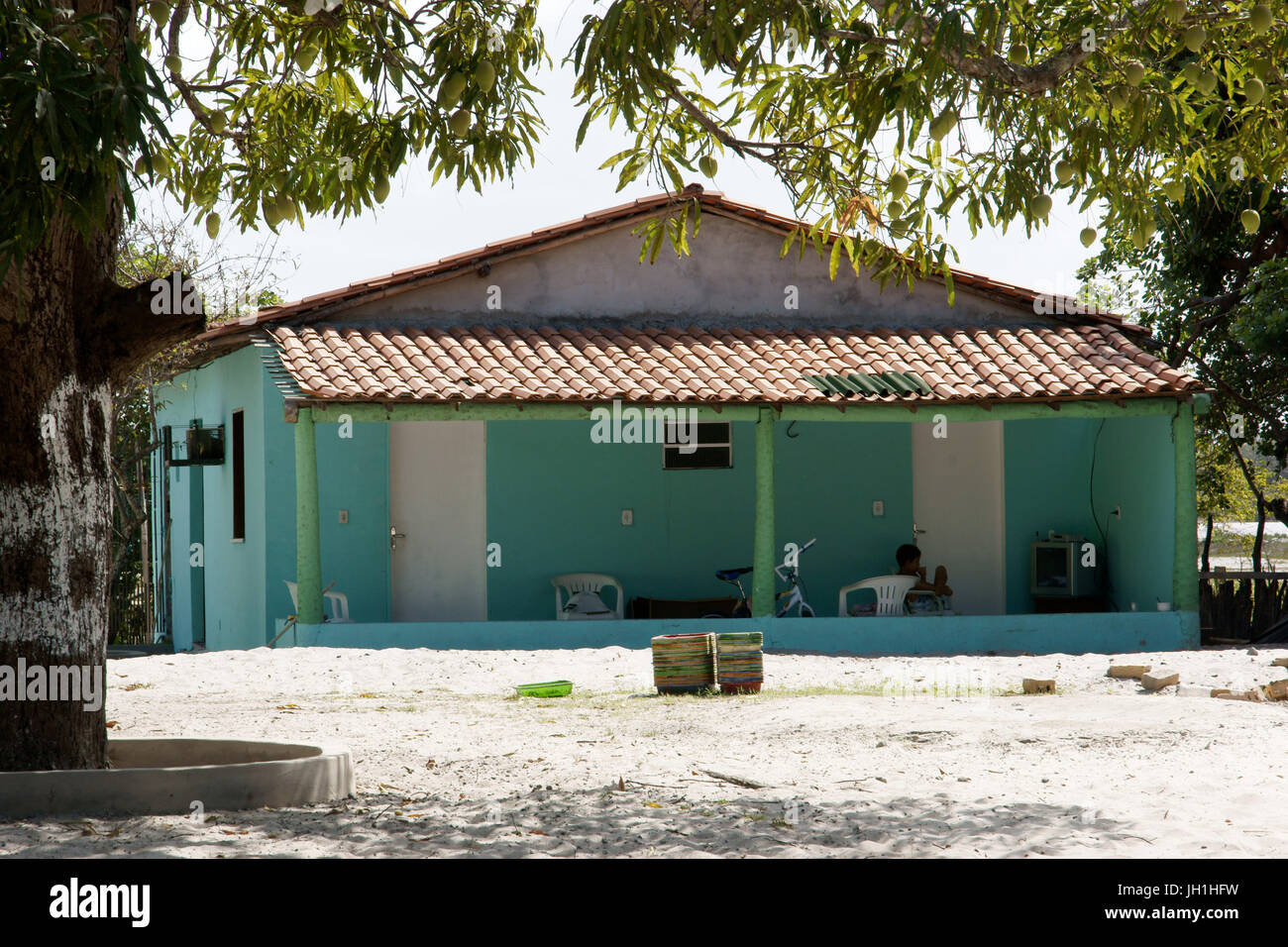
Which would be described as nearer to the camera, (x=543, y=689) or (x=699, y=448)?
(x=543, y=689)

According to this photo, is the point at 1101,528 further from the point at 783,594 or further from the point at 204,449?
the point at 204,449

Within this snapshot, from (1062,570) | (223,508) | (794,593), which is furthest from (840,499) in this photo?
(223,508)

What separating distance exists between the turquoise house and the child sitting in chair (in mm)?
730

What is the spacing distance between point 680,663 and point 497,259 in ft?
20.8

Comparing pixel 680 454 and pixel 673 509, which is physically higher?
pixel 680 454

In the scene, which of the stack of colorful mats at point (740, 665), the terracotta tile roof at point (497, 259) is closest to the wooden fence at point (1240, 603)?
the terracotta tile roof at point (497, 259)

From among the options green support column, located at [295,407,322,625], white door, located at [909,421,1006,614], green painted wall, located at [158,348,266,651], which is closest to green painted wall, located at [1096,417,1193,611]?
white door, located at [909,421,1006,614]

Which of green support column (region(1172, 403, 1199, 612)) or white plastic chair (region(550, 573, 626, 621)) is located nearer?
green support column (region(1172, 403, 1199, 612))

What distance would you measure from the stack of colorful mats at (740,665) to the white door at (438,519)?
491 cm

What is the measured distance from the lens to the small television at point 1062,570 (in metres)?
15.4

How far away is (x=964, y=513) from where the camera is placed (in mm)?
15664

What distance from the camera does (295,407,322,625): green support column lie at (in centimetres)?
1259

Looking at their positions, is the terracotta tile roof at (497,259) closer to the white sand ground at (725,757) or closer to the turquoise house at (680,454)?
the turquoise house at (680,454)

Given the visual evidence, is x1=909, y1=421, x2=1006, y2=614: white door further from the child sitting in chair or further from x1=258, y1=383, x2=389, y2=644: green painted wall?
x1=258, y1=383, x2=389, y2=644: green painted wall
